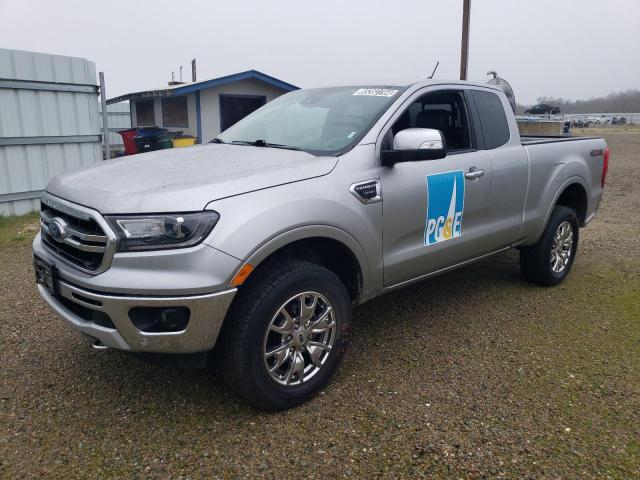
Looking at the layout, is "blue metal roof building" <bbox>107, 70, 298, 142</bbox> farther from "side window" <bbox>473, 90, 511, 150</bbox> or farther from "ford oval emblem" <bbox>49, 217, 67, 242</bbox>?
"ford oval emblem" <bbox>49, 217, 67, 242</bbox>

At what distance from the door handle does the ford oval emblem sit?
259cm

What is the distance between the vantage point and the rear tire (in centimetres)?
482

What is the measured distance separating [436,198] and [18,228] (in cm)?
659

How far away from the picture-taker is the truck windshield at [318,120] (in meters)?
3.40

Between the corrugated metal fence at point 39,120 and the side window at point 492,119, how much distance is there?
7243 millimetres

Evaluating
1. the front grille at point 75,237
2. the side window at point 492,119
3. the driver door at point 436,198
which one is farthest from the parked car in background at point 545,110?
the front grille at point 75,237

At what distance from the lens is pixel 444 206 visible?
369 centimetres

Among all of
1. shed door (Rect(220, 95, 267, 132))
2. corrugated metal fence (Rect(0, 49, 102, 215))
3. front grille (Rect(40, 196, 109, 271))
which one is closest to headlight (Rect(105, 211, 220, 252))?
front grille (Rect(40, 196, 109, 271))

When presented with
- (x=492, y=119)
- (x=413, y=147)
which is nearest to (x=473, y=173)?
(x=492, y=119)

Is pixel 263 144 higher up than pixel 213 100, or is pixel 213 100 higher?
pixel 213 100

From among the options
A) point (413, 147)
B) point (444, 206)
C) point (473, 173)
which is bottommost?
point (444, 206)

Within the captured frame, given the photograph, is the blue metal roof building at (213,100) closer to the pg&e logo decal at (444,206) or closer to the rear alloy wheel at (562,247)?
the rear alloy wheel at (562,247)

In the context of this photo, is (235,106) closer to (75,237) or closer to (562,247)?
(562,247)

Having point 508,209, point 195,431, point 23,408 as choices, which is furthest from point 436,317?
point 23,408
